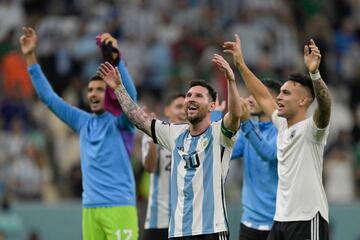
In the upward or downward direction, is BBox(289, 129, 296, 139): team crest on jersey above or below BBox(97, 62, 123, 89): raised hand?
below

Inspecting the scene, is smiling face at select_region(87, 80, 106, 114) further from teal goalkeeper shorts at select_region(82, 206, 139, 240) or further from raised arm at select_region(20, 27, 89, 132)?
teal goalkeeper shorts at select_region(82, 206, 139, 240)

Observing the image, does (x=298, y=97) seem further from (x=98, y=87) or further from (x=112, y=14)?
(x=112, y=14)

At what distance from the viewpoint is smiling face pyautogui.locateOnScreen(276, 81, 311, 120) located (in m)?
10.7

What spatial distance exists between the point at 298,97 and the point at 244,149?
139 cm

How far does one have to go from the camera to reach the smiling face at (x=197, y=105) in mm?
9938

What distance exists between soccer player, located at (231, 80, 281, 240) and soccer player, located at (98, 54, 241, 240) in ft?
4.19

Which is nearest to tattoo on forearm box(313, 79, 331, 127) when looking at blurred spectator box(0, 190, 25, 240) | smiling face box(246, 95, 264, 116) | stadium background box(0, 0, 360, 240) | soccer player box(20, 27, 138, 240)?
smiling face box(246, 95, 264, 116)

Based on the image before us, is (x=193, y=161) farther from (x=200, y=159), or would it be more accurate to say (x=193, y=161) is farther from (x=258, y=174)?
(x=258, y=174)

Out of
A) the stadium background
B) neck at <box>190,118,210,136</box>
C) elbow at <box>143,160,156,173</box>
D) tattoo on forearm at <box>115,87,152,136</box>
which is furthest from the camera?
the stadium background

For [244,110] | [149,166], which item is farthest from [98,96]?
[244,110]

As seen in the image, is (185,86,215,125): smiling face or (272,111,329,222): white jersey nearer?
(185,86,215,125): smiling face

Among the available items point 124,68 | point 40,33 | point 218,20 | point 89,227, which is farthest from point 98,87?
point 218,20

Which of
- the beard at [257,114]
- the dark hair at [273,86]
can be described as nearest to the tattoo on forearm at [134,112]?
the beard at [257,114]

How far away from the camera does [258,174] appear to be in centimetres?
1164
